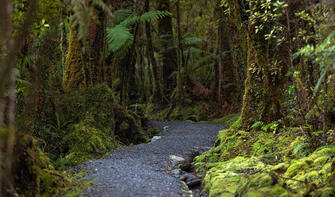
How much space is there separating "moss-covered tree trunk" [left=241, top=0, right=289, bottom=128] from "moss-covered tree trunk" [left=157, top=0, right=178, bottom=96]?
7354mm

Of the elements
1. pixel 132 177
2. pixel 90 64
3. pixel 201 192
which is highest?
pixel 90 64

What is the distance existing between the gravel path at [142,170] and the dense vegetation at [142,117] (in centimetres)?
28

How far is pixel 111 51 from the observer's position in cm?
696

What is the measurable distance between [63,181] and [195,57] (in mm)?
14101

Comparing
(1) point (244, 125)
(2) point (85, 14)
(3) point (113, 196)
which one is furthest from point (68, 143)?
(2) point (85, 14)

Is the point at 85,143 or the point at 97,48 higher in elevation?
the point at 97,48

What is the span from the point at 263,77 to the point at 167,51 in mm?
7799

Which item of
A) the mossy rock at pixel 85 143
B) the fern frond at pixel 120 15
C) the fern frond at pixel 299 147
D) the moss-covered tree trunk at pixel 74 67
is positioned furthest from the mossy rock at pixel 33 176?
the fern frond at pixel 120 15

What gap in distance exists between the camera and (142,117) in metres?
8.70

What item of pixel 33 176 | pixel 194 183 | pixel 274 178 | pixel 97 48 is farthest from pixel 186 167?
pixel 97 48

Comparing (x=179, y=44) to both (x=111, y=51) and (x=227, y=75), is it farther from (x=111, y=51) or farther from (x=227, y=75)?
(x=111, y=51)

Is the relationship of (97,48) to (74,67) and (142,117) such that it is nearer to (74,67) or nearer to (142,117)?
(74,67)

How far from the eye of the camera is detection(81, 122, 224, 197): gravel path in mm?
2965

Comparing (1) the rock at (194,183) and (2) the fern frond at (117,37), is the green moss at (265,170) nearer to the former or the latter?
(1) the rock at (194,183)
